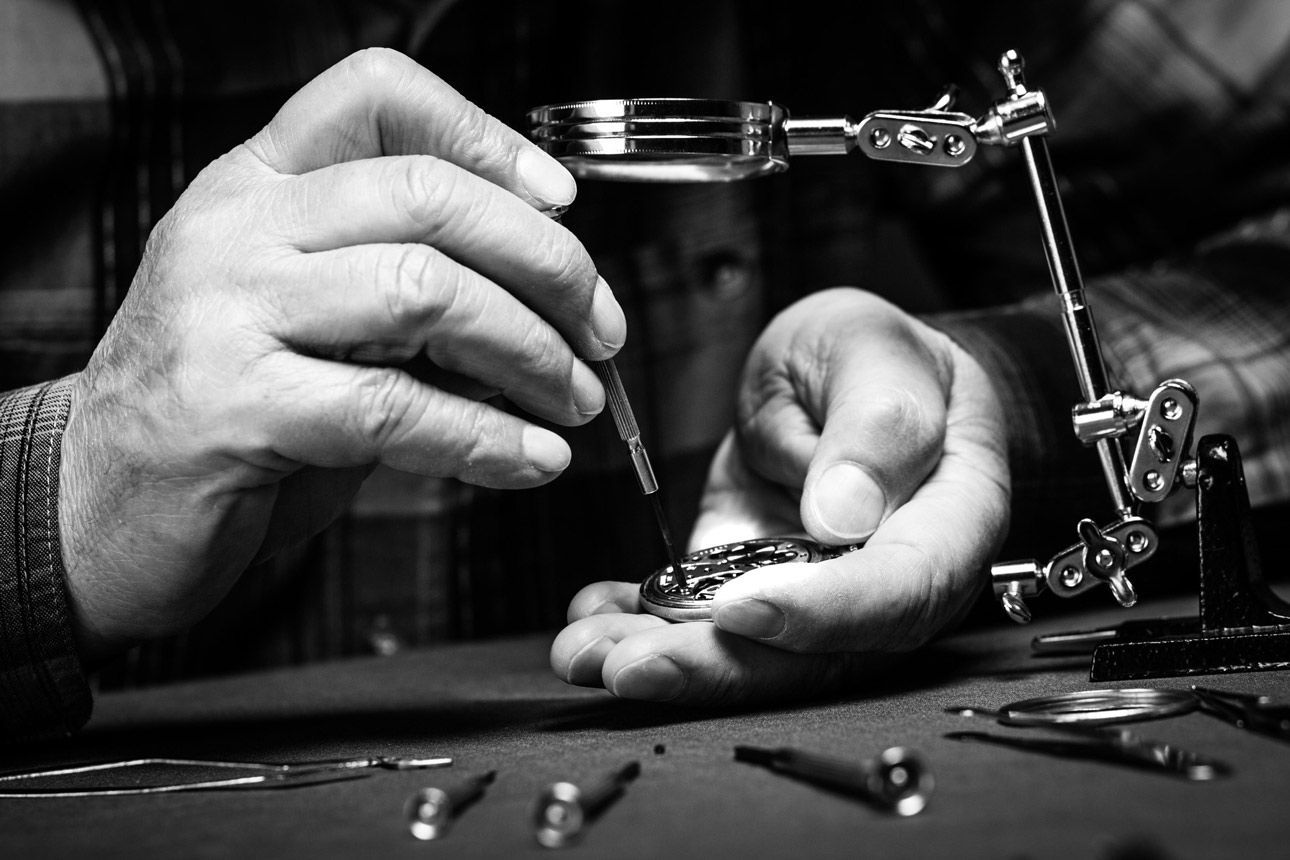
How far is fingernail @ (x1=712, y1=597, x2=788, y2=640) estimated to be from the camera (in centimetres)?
92

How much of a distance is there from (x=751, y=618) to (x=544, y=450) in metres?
0.20

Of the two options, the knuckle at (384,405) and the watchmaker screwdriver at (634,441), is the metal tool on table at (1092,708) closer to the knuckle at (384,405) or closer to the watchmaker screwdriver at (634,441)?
the watchmaker screwdriver at (634,441)

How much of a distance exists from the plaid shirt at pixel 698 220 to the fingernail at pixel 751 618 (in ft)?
2.08

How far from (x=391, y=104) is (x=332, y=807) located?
1.63 ft

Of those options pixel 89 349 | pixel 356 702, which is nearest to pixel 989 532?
pixel 356 702

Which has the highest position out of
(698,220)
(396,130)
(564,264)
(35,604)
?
(698,220)

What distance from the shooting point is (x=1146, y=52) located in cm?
204

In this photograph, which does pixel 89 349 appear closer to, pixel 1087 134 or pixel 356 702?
pixel 356 702

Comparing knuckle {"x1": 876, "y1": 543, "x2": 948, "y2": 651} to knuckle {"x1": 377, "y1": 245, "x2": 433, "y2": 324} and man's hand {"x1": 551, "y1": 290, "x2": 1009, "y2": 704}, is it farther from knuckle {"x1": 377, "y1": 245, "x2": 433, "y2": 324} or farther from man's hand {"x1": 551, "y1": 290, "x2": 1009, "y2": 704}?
knuckle {"x1": 377, "y1": 245, "x2": 433, "y2": 324}

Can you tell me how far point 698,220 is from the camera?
1957mm

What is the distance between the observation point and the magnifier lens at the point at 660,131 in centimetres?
97

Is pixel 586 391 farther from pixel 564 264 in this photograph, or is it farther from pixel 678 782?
pixel 678 782

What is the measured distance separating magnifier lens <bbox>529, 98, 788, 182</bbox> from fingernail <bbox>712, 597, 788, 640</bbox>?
35 cm

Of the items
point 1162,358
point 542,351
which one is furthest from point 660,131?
point 1162,358
